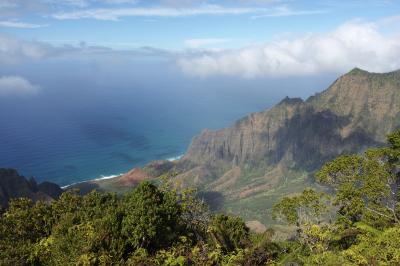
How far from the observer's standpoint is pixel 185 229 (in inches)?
1502

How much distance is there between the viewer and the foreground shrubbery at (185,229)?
27375 millimetres

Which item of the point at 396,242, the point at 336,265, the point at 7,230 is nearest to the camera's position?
the point at 336,265

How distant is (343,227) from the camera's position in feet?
141

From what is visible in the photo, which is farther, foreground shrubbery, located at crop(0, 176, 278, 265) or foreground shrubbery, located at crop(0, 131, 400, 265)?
foreground shrubbery, located at crop(0, 176, 278, 265)

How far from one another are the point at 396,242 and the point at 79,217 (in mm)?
26791

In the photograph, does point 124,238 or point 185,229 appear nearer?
point 124,238

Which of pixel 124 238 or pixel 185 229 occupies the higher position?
pixel 124 238

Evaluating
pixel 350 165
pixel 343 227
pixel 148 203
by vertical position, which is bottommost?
pixel 343 227

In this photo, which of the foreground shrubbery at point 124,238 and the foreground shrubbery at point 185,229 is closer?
the foreground shrubbery at point 185,229

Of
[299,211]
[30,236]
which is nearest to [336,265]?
[299,211]

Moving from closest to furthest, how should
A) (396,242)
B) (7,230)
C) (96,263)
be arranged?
(396,242)
(96,263)
(7,230)

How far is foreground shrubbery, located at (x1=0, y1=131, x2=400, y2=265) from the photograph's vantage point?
27.4 metres

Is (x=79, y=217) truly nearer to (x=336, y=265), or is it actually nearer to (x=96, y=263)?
(x=96, y=263)

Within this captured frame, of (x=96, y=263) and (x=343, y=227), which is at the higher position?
(x=96, y=263)
